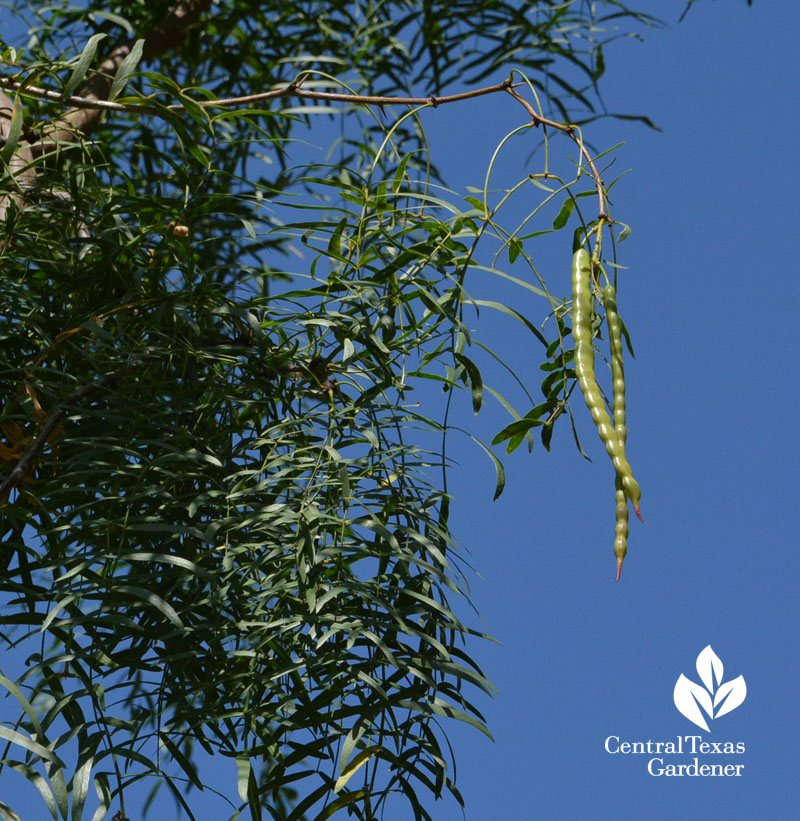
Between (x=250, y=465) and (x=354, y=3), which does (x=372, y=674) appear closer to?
(x=250, y=465)

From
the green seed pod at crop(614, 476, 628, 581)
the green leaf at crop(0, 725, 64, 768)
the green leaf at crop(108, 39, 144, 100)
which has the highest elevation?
the green leaf at crop(108, 39, 144, 100)

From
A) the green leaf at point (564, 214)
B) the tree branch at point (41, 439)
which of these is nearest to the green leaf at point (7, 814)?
the tree branch at point (41, 439)

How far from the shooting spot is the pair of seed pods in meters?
0.42

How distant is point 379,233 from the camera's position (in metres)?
0.56

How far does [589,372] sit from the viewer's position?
443 millimetres

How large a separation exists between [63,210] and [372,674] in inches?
13.1

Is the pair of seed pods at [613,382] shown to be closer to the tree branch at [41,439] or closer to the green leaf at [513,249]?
the green leaf at [513,249]

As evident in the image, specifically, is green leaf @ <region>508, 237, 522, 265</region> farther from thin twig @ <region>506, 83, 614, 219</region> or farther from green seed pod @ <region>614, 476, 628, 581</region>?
green seed pod @ <region>614, 476, 628, 581</region>

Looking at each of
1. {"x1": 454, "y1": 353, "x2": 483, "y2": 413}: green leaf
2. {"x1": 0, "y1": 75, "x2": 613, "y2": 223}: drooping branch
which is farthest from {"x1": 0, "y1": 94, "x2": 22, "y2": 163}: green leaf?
{"x1": 454, "y1": 353, "x2": 483, "y2": 413}: green leaf

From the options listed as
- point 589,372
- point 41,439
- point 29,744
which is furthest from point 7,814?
point 589,372

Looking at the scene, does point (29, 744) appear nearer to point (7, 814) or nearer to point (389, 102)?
point (7, 814)

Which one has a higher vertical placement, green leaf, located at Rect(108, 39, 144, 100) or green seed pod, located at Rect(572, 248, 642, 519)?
green leaf, located at Rect(108, 39, 144, 100)

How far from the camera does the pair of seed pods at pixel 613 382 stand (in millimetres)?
420

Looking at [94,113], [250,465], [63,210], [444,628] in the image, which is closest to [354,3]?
[94,113]
